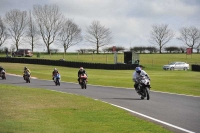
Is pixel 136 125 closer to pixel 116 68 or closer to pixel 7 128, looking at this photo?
pixel 7 128

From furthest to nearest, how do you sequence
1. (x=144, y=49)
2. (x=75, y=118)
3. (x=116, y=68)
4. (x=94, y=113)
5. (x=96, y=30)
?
(x=96, y=30) < (x=144, y=49) < (x=116, y=68) < (x=94, y=113) < (x=75, y=118)

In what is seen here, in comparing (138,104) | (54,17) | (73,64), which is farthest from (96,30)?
(138,104)

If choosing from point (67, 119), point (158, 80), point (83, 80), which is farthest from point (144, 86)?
point (158, 80)

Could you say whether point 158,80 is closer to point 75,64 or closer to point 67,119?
point 75,64

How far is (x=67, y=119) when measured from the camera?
11492 mm

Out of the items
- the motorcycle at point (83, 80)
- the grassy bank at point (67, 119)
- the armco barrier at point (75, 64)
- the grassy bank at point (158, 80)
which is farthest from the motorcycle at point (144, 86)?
the armco barrier at point (75, 64)

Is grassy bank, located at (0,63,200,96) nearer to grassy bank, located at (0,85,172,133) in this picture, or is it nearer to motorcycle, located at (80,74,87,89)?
motorcycle, located at (80,74,87,89)

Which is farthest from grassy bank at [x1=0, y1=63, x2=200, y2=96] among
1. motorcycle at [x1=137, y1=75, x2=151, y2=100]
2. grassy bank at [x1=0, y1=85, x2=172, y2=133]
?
grassy bank at [x1=0, y1=85, x2=172, y2=133]

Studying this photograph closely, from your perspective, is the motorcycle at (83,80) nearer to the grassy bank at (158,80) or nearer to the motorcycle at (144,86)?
the grassy bank at (158,80)

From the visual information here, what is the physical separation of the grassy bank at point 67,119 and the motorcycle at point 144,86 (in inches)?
132

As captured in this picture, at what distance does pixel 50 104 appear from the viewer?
15.2 meters

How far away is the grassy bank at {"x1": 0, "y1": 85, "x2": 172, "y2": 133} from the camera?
9.79 meters

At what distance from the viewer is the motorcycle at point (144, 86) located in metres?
18.0

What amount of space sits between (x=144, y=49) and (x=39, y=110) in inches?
3869
